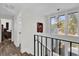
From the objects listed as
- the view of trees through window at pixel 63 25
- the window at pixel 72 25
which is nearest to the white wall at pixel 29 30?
the view of trees through window at pixel 63 25

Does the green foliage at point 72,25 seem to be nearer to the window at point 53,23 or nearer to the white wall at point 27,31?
the window at point 53,23

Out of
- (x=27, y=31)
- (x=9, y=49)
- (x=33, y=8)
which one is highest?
(x=33, y=8)

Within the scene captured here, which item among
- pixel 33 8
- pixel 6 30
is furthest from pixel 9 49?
pixel 33 8

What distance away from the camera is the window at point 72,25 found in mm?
1686

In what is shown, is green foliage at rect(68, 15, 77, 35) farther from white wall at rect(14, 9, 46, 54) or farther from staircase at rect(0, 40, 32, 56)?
staircase at rect(0, 40, 32, 56)

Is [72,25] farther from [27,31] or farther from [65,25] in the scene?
[27,31]

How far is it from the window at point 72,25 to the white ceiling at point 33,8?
0.44 feet

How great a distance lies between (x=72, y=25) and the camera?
5.61 feet

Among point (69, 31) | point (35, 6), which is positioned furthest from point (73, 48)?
Result: point (35, 6)

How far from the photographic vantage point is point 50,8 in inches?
→ 69.1

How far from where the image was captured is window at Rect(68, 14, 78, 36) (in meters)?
1.69

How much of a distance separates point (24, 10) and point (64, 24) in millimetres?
483

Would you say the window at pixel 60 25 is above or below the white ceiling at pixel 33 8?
below

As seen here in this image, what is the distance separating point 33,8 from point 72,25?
480 mm
